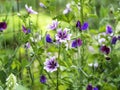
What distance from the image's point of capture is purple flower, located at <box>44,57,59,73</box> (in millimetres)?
1782

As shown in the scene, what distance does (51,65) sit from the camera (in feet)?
5.89

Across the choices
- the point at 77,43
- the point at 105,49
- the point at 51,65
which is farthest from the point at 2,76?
the point at 105,49

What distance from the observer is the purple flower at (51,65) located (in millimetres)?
1782

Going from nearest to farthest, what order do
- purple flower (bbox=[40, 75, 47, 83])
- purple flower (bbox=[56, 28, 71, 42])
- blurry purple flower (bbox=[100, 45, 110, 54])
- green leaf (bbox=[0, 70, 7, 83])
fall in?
green leaf (bbox=[0, 70, 7, 83]), purple flower (bbox=[56, 28, 71, 42]), purple flower (bbox=[40, 75, 47, 83]), blurry purple flower (bbox=[100, 45, 110, 54])

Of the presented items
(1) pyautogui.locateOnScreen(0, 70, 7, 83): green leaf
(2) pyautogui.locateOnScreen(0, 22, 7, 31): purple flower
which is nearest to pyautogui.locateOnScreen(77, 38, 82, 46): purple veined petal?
(2) pyautogui.locateOnScreen(0, 22, 7, 31): purple flower

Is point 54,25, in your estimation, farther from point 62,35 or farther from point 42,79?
point 42,79

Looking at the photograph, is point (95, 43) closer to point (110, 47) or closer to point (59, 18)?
point (110, 47)

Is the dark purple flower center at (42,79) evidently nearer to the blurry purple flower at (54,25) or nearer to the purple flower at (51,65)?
the purple flower at (51,65)

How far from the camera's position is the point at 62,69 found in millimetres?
1789

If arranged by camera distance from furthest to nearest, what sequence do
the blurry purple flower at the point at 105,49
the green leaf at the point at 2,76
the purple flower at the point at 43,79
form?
the blurry purple flower at the point at 105,49
the purple flower at the point at 43,79
the green leaf at the point at 2,76

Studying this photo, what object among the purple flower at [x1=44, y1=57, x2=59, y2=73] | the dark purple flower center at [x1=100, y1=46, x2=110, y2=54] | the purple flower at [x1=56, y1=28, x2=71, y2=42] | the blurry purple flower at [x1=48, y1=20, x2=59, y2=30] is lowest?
the purple flower at [x1=44, y1=57, x2=59, y2=73]

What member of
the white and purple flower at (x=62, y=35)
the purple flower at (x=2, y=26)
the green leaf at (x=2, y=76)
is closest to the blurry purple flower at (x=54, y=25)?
the white and purple flower at (x=62, y=35)

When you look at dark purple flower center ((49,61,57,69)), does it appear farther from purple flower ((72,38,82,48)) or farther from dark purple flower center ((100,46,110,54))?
Result: dark purple flower center ((100,46,110,54))

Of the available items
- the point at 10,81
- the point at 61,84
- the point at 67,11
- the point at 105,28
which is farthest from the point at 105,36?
the point at 10,81
